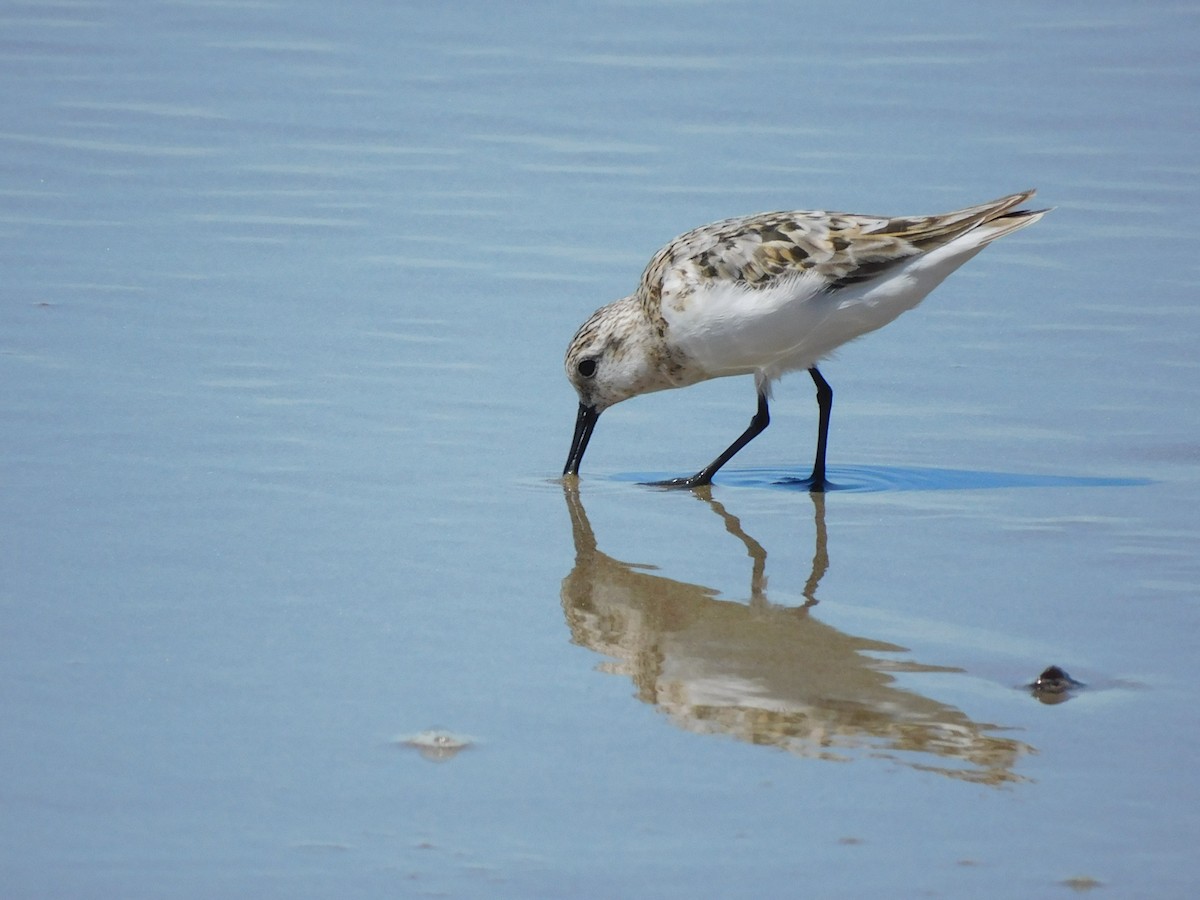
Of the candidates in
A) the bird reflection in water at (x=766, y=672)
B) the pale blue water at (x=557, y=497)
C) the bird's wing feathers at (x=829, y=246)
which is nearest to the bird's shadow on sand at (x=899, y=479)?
the pale blue water at (x=557, y=497)

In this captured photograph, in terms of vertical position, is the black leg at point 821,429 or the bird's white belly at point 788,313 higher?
the bird's white belly at point 788,313

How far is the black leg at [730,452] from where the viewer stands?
22.5 feet

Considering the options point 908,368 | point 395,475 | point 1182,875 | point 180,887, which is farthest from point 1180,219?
Answer: point 180,887

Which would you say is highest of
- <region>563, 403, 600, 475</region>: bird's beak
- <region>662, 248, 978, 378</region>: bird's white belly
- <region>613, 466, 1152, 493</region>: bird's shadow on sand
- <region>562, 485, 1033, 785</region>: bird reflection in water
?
<region>662, 248, 978, 378</region>: bird's white belly

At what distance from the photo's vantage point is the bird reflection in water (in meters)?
4.23

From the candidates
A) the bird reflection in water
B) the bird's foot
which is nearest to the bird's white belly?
the bird's foot

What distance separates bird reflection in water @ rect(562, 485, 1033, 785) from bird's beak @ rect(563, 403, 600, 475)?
3.62 ft

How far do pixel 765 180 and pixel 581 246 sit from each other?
1.51 m

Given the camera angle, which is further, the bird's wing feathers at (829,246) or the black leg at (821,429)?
the bird's wing feathers at (829,246)

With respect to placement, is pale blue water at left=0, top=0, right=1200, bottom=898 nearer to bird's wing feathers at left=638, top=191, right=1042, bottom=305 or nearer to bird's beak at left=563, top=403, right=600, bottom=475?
bird's beak at left=563, top=403, right=600, bottom=475

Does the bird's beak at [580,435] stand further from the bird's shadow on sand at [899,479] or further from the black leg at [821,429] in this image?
the black leg at [821,429]

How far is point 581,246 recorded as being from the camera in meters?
9.67

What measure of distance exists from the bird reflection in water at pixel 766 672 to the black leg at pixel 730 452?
1.00 metres

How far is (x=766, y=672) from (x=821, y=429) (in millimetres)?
2625
